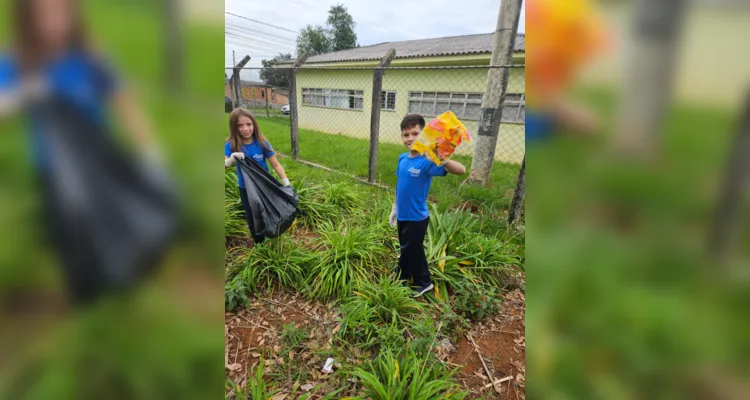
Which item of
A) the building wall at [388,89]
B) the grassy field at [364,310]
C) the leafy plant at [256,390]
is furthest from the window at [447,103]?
the leafy plant at [256,390]

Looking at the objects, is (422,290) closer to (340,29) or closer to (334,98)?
(334,98)

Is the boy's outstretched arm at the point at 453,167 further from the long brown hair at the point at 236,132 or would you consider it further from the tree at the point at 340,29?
the tree at the point at 340,29

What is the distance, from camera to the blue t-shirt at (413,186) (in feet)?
9.20

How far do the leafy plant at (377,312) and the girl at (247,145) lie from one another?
1.17 m

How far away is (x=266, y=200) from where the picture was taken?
3.28 m

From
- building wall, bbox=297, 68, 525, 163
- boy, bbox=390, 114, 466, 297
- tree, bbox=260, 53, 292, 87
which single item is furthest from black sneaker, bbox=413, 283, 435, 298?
building wall, bbox=297, 68, 525, 163
